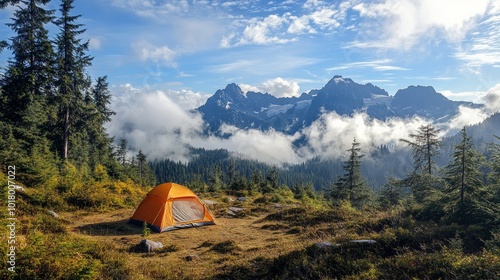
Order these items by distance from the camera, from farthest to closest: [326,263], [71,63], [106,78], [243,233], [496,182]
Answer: [106,78] → [71,63] → [243,233] → [496,182] → [326,263]

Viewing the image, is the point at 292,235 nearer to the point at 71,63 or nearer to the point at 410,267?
the point at 410,267

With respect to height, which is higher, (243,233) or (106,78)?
(106,78)

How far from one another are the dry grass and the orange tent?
552 mm

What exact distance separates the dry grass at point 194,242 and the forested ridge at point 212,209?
0.35ft

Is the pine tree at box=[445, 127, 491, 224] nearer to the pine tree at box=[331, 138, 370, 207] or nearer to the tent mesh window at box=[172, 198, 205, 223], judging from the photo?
the tent mesh window at box=[172, 198, 205, 223]

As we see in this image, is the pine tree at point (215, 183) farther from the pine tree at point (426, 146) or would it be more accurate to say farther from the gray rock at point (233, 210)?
the pine tree at point (426, 146)

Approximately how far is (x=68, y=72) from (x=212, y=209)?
21.7m

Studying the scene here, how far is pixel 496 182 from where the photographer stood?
12375 mm

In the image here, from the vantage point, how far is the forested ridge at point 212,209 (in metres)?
7.27

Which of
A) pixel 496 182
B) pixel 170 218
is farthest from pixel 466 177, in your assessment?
pixel 170 218

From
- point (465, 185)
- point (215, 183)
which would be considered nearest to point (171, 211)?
point (465, 185)

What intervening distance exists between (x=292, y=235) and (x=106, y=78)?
48095 millimetres

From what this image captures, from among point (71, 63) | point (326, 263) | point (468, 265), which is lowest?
point (326, 263)

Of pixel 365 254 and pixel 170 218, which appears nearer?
pixel 365 254
